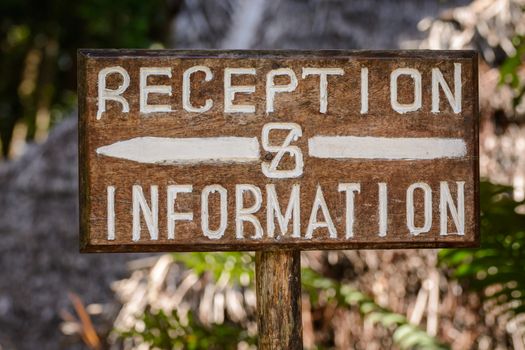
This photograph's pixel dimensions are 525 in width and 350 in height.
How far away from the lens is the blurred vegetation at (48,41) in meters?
5.86

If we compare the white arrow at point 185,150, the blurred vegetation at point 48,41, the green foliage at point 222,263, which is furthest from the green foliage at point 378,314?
the blurred vegetation at point 48,41

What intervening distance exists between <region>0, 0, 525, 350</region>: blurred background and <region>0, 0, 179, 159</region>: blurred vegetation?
173 centimetres

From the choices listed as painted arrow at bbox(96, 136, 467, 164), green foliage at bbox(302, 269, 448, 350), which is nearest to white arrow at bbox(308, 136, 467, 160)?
painted arrow at bbox(96, 136, 467, 164)

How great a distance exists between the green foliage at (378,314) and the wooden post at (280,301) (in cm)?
72

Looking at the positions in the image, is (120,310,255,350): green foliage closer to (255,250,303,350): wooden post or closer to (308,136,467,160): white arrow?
(255,250,303,350): wooden post

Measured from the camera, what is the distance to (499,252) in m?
1.76

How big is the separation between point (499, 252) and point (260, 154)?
86 centimetres

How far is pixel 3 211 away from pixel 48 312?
505 millimetres

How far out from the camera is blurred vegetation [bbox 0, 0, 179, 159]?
5.86 m

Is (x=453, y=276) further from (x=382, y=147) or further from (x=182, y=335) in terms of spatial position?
(x=382, y=147)

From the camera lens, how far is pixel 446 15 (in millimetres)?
2479

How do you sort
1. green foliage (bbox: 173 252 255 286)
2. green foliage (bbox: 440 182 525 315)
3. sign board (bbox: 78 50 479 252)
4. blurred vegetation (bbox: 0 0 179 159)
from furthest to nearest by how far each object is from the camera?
blurred vegetation (bbox: 0 0 179 159), green foliage (bbox: 173 252 255 286), green foliage (bbox: 440 182 525 315), sign board (bbox: 78 50 479 252)

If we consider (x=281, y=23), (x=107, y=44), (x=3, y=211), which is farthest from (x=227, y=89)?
(x=107, y=44)

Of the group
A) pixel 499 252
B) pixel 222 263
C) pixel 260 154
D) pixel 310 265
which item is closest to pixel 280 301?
pixel 260 154
